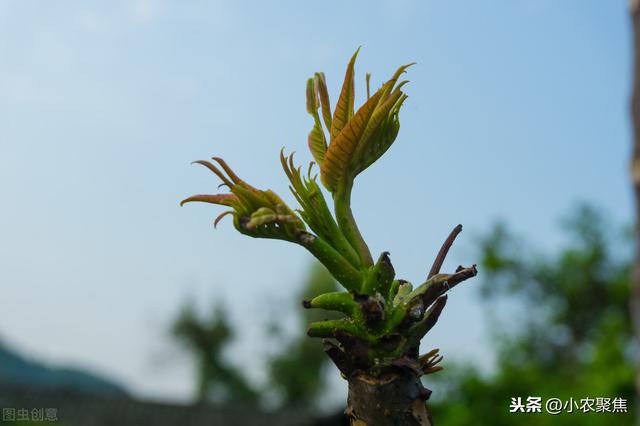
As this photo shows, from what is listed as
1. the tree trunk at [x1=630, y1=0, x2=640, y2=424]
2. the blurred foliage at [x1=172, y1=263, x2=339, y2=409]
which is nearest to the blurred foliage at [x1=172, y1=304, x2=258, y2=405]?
the blurred foliage at [x1=172, y1=263, x2=339, y2=409]

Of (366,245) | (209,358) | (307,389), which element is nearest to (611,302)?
(307,389)

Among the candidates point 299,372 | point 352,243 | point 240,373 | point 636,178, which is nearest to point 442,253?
point 352,243

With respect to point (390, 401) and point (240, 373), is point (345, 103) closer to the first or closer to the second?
point (390, 401)

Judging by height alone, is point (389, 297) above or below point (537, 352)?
below

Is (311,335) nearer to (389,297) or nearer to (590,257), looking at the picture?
(389,297)

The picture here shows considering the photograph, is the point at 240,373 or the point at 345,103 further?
the point at 240,373

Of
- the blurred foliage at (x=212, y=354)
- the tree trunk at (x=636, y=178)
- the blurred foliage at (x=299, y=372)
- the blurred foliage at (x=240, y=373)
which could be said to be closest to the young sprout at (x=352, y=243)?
the tree trunk at (x=636, y=178)
